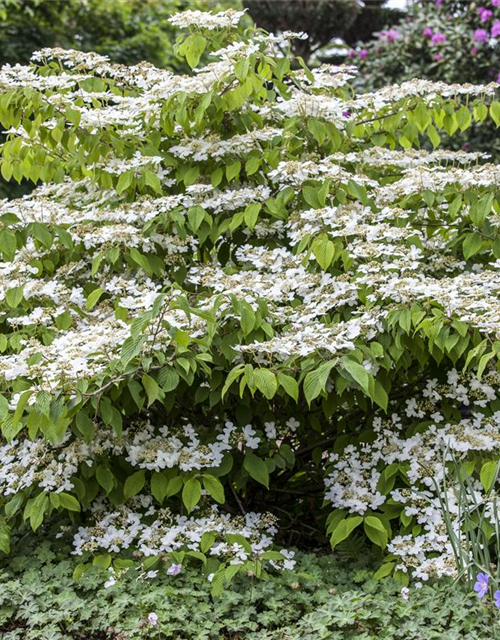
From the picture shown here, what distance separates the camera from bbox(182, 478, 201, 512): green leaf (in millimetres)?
2639

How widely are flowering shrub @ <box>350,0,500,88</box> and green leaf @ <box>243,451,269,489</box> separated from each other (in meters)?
5.90

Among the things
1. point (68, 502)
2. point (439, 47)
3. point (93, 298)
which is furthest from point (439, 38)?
point (68, 502)

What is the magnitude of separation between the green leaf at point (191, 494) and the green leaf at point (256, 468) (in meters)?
0.20

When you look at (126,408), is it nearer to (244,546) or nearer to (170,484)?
(170,484)

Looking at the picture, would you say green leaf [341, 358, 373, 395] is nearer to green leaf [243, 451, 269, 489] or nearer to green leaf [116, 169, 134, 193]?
green leaf [243, 451, 269, 489]

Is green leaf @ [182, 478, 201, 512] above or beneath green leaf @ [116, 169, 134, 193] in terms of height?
beneath

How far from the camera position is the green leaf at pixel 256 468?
2793 mm

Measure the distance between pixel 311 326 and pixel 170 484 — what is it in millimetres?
659

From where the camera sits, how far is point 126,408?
2.82m

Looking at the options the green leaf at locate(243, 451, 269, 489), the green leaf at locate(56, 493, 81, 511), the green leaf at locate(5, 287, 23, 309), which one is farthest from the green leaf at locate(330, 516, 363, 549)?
the green leaf at locate(5, 287, 23, 309)

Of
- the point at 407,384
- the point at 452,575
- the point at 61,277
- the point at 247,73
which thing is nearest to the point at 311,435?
the point at 407,384

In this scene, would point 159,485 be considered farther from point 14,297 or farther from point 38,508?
point 14,297

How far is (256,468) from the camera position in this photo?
2.81m

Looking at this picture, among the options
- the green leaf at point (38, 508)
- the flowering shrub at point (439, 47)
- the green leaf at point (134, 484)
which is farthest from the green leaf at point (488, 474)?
the flowering shrub at point (439, 47)
